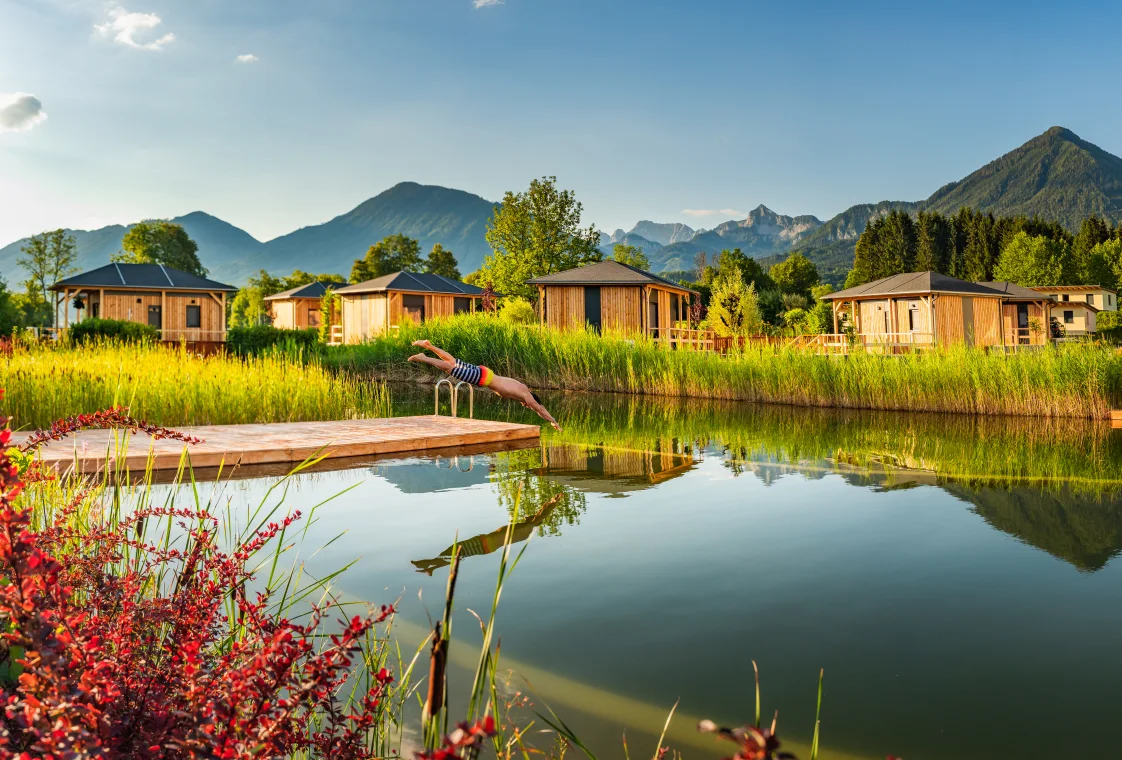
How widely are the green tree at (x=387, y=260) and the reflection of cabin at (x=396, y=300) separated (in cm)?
1386

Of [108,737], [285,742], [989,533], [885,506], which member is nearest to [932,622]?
[989,533]

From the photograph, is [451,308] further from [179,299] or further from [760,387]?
[760,387]

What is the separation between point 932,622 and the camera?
3.39 metres

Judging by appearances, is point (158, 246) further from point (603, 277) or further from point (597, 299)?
point (603, 277)

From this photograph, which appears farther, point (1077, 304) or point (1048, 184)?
point (1048, 184)

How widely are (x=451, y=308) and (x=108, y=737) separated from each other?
3460cm

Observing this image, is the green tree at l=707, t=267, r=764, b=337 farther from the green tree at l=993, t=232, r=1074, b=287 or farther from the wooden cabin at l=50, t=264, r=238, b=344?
the green tree at l=993, t=232, r=1074, b=287

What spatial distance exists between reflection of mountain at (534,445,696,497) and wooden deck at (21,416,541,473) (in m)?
0.84

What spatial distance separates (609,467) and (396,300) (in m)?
26.9

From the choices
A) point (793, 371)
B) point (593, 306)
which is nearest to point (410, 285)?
point (593, 306)

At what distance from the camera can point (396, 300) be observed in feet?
108

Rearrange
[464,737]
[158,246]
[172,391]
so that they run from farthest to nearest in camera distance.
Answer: [158,246] < [172,391] < [464,737]

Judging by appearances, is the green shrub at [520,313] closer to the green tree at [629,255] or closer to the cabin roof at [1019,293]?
the cabin roof at [1019,293]

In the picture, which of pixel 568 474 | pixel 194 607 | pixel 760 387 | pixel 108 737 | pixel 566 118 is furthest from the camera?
pixel 566 118
